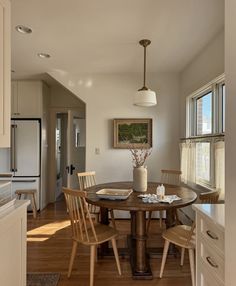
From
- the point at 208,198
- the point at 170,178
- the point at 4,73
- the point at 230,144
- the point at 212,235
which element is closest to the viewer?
the point at 230,144

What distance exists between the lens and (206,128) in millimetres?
3363

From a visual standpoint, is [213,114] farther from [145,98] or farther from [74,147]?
[74,147]

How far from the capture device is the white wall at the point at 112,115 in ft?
14.2

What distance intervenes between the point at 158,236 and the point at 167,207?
1469 mm

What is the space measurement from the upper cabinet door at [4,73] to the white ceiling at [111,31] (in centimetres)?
69

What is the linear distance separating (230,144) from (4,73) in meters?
1.41

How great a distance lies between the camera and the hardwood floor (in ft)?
7.76

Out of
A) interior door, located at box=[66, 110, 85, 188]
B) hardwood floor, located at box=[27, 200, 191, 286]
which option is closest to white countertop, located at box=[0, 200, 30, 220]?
hardwood floor, located at box=[27, 200, 191, 286]

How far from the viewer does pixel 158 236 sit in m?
3.45

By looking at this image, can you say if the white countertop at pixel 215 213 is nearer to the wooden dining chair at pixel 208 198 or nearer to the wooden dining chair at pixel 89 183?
the wooden dining chair at pixel 208 198

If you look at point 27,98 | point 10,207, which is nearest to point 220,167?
point 10,207

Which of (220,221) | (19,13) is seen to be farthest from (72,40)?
(220,221)

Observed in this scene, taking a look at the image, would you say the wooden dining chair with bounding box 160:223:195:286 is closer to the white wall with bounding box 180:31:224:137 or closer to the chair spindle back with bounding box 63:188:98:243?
the chair spindle back with bounding box 63:188:98:243

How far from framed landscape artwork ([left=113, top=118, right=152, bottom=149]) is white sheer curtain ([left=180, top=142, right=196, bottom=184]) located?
2.25 ft
